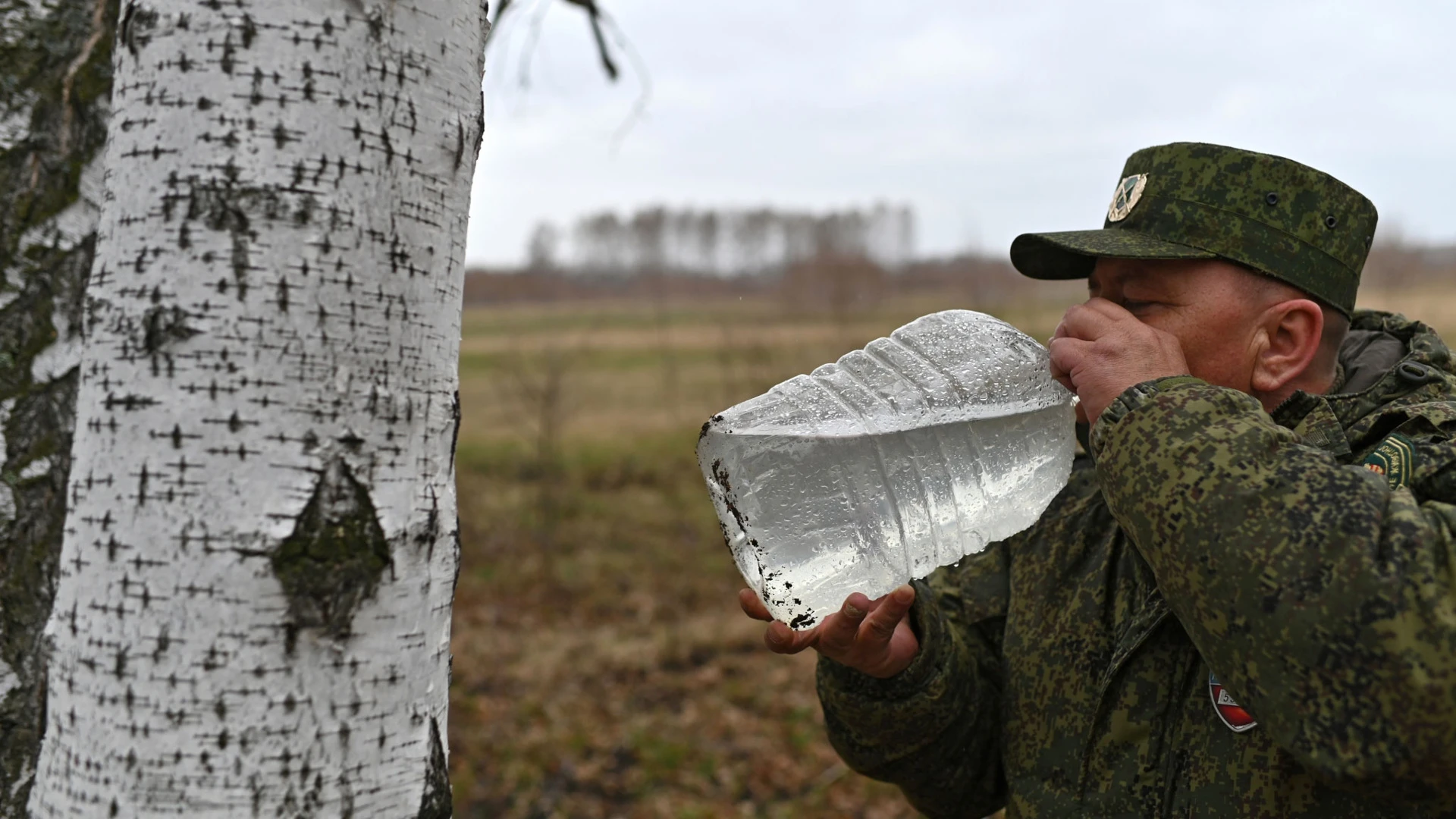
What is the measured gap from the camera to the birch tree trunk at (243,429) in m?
1.08

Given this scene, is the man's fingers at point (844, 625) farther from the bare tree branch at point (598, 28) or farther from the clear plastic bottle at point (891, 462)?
the bare tree branch at point (598, 28)

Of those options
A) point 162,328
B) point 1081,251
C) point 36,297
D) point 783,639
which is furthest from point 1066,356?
point 36,297

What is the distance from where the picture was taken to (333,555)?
111 cm

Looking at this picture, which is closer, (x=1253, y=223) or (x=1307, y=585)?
(x=1307, y=585)

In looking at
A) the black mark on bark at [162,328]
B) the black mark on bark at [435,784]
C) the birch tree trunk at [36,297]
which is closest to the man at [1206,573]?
the black mark on bark at [435,784]

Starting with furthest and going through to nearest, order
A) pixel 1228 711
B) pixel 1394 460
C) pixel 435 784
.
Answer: pixel 1228 711
pixel 1394 460
pixel 435 784

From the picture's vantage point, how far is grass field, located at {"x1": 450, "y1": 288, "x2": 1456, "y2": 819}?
5918 mm

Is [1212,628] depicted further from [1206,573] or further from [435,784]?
[435,784]

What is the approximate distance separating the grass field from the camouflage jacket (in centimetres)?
368

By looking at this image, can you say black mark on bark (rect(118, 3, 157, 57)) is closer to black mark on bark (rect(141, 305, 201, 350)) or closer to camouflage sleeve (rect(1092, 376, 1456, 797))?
black mark on bark (rect(141, 305, 201, 350))

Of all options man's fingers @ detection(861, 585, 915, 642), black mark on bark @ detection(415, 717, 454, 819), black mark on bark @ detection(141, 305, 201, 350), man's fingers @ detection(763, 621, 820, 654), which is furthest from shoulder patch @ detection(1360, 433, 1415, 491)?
black mark on bark @ detection(141, 305, 201, 350)

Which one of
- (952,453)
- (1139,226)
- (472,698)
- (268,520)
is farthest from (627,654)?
(268,520)

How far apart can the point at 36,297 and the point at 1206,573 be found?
82.1 inches

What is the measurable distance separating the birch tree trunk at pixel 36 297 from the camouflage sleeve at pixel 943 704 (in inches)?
62.2
